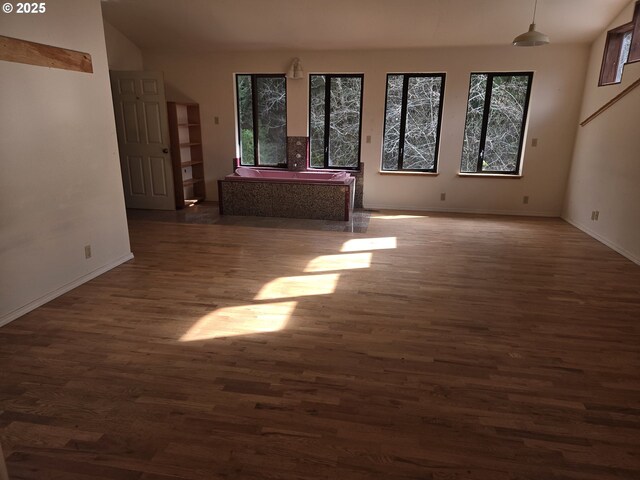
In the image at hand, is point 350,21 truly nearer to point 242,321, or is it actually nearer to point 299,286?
point 299,286

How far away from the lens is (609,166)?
204 inches

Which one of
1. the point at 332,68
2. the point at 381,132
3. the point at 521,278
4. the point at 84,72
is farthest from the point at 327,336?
the point at 332,68

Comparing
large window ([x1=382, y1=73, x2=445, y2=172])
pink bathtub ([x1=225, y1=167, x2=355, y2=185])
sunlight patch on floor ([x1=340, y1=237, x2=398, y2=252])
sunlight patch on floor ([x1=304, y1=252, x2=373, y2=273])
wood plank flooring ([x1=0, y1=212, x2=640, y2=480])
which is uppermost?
large window ([x1=382, y1=73, x2=445, y2=172])

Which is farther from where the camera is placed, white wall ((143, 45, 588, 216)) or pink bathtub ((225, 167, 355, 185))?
pink bathtub ((225, 167, 355, 185))

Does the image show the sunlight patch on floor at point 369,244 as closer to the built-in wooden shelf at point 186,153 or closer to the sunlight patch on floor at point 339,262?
the sunlight patch on floor at point 339,262

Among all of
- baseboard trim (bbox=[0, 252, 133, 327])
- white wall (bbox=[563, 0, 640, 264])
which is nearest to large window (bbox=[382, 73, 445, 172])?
white wall (bbox=[563, 0, 640, 264])

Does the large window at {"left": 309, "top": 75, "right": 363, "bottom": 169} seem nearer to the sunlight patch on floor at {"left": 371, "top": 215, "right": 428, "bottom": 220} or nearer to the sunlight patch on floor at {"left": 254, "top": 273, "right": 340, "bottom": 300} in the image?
the sunlight patch on floor at {"left": 371, "top": 215, "right": 428, "bottom": 220}

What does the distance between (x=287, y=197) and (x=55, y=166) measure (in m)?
3.28

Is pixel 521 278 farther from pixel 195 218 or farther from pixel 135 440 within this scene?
pixel 195 218

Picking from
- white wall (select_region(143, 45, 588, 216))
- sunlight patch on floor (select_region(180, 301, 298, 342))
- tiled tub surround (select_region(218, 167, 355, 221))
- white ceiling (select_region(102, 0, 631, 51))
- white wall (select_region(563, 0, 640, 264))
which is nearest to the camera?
sunlight patch on floor (select_region(180, 301, 298, 342))

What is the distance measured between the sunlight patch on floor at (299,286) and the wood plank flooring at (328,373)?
2cm

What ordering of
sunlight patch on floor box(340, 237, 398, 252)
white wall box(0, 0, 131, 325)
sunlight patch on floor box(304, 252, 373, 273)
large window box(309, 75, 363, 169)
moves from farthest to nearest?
large window box(309, 75, 363, 169) < sunlight patch on floor box(340, 237, 398, 252) < sunlight patch on floor box(304, 252, 373, 273) < white wall box(0, 0, 131, 325)

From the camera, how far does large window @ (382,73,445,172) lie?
664 centimetres

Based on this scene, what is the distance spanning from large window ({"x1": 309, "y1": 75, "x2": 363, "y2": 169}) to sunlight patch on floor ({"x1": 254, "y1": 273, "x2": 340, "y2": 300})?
12.2 ft
